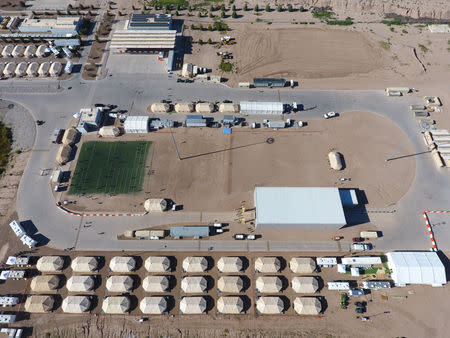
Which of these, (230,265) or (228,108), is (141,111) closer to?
(228,108)

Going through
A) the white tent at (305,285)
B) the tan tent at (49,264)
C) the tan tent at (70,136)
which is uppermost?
the tan tent at (70,136)

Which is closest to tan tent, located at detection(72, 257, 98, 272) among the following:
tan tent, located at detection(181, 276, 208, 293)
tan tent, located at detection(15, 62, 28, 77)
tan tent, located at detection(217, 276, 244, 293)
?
tan tent, located at detection(181, 276, 208, 293)

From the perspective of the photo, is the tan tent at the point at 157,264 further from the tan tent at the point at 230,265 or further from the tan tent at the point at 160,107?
the tan tent at the point at 160,107

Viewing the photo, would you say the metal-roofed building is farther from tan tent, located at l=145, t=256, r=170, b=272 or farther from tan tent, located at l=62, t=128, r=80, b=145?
tan tent, located at l=145, t=256, r=170, b=272

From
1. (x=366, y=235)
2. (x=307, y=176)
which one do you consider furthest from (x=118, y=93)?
(x=366, y=235)

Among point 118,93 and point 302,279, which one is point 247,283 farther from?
point 118,93

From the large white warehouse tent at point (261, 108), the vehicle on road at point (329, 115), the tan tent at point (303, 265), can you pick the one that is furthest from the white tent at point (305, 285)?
the vehicle on road at point (329, 115)
